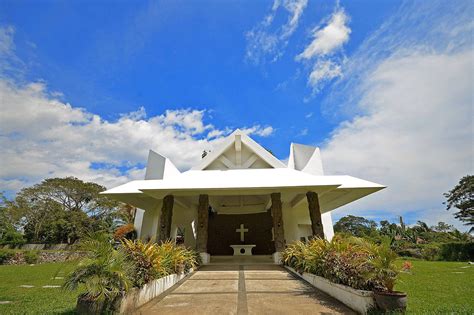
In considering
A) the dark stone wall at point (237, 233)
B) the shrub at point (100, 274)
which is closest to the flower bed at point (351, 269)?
the shrub at point (100, 274)

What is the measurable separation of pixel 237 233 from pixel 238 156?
16.6ft

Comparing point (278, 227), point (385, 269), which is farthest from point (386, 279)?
point (278, 227)

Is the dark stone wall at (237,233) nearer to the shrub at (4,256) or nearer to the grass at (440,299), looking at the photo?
the grass at (440,299)

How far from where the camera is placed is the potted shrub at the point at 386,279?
13.1ft

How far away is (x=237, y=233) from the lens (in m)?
16.1

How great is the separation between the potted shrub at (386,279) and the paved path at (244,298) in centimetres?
63

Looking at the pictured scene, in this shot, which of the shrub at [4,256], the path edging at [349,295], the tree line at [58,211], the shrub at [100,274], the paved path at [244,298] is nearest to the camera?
the shrub at [100,274]

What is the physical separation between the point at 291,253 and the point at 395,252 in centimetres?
498

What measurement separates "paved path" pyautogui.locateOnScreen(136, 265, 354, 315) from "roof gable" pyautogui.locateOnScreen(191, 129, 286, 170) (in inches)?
259

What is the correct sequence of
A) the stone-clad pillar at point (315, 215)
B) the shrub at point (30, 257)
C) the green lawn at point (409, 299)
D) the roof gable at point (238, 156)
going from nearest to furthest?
the green lawn at point (409, 299) → the stone-clad pillar at point (315, 215) → the roof gable at point (238, 156) → the shrub at point (30, 257)

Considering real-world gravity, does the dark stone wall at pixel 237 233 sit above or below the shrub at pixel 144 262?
above

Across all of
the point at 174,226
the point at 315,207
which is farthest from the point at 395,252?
the point at 174,226

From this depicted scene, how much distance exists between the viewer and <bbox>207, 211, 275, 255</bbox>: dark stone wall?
15.7 m

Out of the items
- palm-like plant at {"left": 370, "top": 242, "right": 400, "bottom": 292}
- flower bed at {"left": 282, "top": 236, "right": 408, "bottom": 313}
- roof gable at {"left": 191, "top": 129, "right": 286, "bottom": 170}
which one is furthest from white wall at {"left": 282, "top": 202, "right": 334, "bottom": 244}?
palm-like plant at {"left": 370, "top": 242, "right": 400, "bottom": 292}
